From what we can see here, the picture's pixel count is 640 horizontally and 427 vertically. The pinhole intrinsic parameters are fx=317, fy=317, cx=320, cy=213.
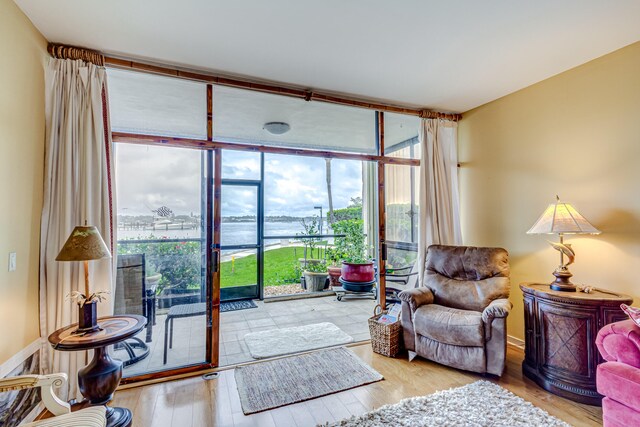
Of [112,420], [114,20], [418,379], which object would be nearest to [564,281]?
[418,379]

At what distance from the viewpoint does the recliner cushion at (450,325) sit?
2.64 m

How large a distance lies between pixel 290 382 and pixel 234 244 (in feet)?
9.86

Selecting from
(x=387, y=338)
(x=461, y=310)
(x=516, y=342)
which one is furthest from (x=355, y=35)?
(x=516, y=342)

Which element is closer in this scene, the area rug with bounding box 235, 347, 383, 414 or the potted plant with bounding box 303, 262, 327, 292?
the area rug with bounding box 235, 347, 383, 414

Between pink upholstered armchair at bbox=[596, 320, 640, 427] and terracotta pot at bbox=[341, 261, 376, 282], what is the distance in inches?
132

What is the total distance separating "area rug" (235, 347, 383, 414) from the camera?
243 centimetres

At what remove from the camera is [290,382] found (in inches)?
105

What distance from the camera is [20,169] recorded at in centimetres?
206

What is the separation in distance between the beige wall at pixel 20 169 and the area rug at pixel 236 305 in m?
2.77

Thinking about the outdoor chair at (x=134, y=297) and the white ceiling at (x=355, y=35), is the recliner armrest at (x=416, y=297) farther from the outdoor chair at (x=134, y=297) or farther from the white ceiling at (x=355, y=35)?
the outdoor chair at (x=134, y=297)

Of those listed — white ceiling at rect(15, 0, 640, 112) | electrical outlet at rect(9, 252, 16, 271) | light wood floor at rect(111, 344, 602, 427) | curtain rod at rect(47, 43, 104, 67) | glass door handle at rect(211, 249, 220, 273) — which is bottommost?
light wood floor at rect(111, 344, 602, 427)

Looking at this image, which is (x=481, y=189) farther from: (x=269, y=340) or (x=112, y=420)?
(x=112, y=420)

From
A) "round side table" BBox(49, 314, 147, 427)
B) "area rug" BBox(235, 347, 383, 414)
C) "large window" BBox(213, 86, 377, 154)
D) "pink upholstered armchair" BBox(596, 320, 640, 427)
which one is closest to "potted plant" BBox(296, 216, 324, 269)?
"large window" BBox(213, 86, 377, 154)

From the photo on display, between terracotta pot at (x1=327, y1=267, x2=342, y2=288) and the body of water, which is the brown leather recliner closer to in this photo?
terracotta pot at (x1=327, y1=267, x2=342, y2=288)
